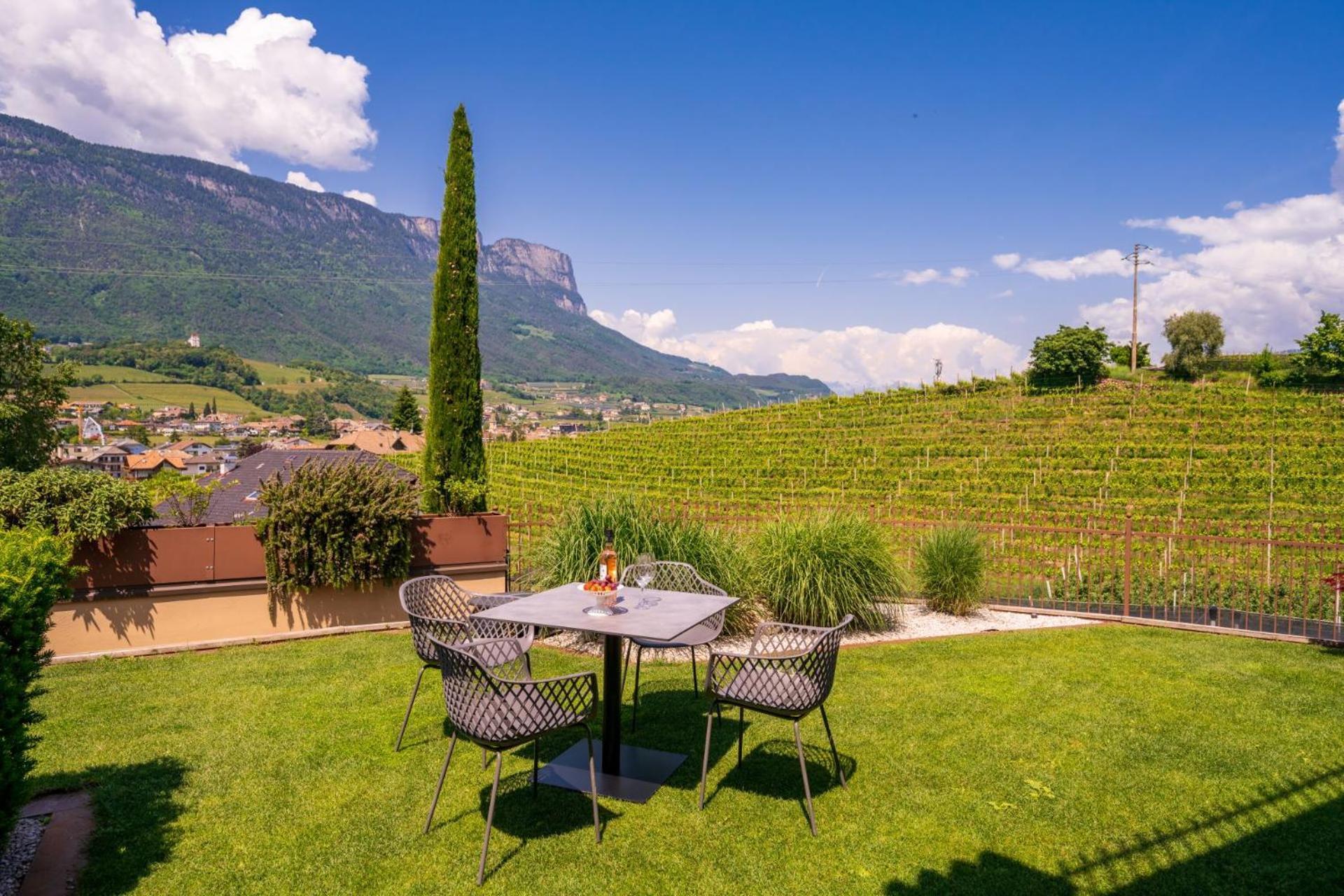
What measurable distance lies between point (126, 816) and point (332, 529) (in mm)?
3355

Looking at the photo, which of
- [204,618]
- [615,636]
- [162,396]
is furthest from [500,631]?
[162,396]

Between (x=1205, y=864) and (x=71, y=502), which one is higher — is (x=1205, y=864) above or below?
below

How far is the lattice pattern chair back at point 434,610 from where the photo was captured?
4195mm

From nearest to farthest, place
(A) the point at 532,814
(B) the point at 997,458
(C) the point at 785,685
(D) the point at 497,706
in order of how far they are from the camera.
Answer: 1. (D) the point at 497,706
2. (A) the point at 532,814
3. (C) the point at 785,685
4. (B) the point at 997,458

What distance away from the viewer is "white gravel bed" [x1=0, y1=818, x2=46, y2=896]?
2.81m

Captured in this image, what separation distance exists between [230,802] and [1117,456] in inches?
1085

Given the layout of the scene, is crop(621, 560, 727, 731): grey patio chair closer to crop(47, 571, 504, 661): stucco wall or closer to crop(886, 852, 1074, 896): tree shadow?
crop(886, 852, 1074, 896): tree shadow

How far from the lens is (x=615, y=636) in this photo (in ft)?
12.3

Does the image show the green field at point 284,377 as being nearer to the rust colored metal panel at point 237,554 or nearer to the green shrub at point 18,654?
the rust colored metal panel at point 237,554

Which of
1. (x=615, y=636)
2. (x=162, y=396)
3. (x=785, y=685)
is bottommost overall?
(x=785, y=685)

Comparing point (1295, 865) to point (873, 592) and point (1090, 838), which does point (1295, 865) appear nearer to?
point (1090, 838)

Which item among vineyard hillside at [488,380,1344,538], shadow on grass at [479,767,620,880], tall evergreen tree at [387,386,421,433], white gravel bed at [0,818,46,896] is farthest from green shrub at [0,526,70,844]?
tall evergreen tree at [387,386,421,433]

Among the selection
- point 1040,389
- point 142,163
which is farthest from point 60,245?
point 1040,389

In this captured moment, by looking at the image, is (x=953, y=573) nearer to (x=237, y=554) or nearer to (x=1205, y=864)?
A: (x=1205, y=864)
